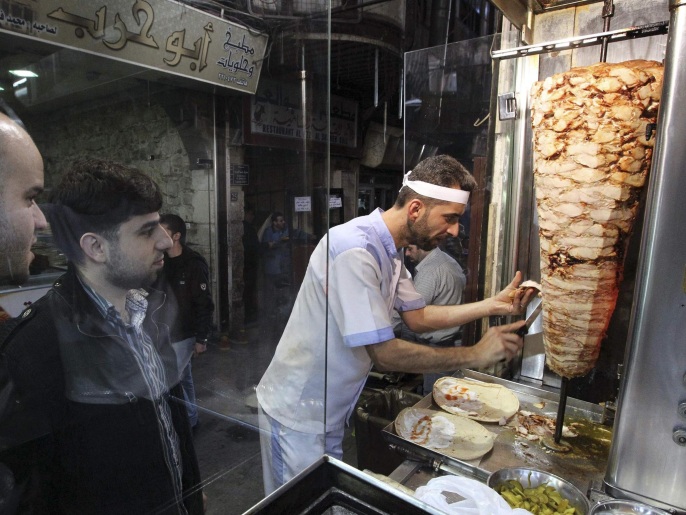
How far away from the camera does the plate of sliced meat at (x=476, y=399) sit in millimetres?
2357

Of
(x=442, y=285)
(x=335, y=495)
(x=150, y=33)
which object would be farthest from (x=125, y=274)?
(x=442, y=285)

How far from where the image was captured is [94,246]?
2.76 ft

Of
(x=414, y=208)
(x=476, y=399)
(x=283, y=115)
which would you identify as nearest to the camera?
(x=283, y=115)

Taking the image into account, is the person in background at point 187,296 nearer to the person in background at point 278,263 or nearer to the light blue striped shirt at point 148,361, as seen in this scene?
the light blue striped shirt at point 148,361

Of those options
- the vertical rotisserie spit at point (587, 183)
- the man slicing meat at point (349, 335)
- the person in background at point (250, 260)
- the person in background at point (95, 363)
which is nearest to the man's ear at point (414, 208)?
the man slicing meat at point (349, 335)

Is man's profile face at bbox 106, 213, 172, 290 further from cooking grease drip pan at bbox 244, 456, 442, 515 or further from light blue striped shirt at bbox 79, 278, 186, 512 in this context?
cooking grease drip pan at bbox 244, 456, 442, 515

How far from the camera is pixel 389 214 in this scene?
97.5 inches

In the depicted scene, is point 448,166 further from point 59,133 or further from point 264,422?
point 59,133

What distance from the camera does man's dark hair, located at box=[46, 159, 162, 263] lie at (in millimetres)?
776

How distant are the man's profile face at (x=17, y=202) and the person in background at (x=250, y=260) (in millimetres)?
611

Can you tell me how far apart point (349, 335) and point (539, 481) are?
1001mm

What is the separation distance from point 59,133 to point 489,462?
6.70 ft

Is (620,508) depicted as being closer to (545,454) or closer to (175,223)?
(545,454)

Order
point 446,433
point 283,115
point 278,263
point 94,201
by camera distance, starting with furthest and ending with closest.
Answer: point 446,433 → point 278,263 → point 283,115 → point 94,201
